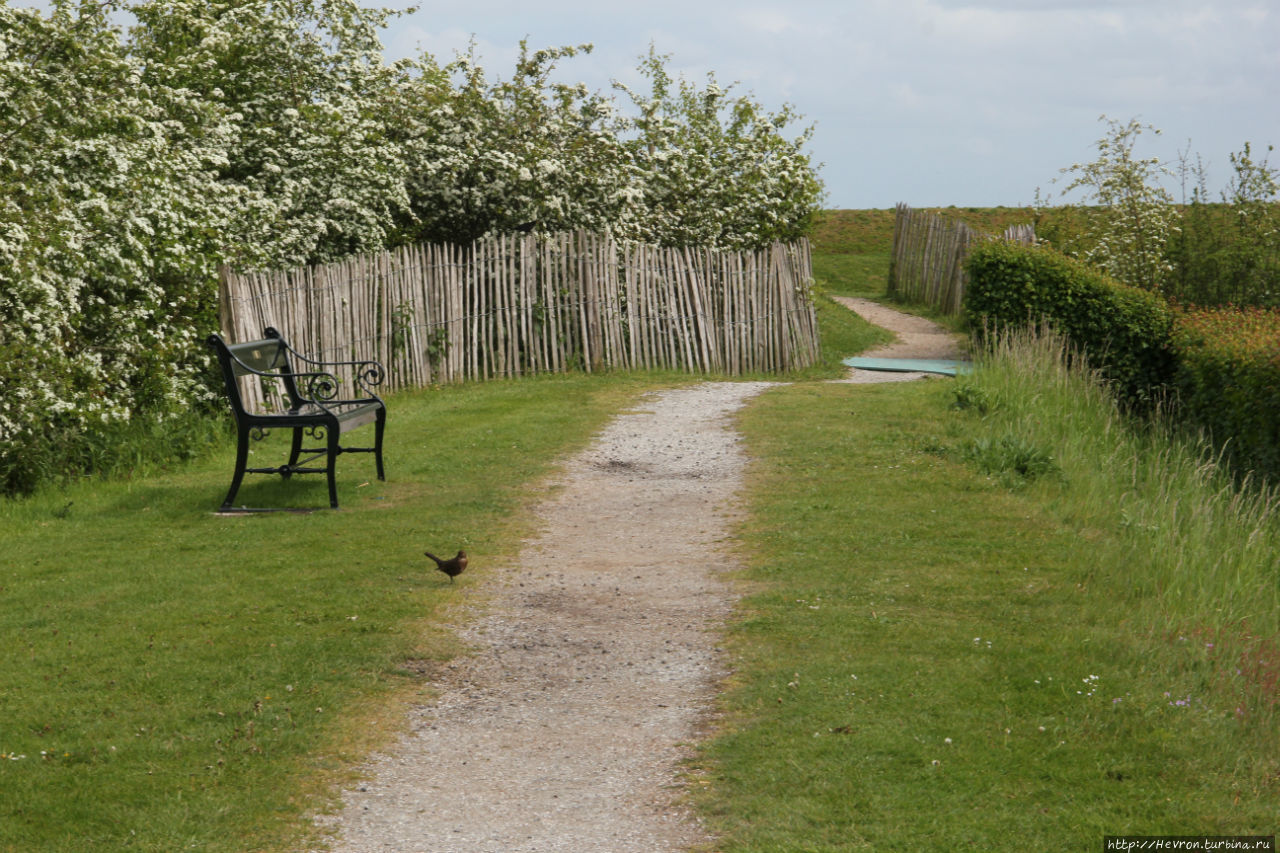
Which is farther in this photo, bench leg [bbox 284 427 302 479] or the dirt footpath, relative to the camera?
bench leg [bbox 284 427 302 479]

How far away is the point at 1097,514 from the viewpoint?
26.1 feet

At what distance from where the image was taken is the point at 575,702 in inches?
199

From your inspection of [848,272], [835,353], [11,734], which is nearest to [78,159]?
[11,734]

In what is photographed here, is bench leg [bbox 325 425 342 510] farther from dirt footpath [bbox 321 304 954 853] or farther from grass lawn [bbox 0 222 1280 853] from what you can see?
dirt footpath [bbox 321 304 954 853]

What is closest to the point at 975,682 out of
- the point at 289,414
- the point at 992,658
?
the point at 992,658

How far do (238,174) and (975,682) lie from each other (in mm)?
12753

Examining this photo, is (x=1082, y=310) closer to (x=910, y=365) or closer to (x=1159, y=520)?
(x=910, y=365)

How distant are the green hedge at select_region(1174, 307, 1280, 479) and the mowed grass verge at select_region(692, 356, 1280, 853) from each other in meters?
1.98

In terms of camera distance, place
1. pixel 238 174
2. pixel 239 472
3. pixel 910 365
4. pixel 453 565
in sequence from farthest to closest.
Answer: pixel 910 365
pixel 238 174
pixel 239 472
pixel 453 565

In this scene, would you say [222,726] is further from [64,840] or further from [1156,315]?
[1156,315]

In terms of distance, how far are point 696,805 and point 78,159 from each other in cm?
908

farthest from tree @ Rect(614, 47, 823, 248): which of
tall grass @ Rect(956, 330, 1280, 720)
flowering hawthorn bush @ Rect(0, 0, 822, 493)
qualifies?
tall grass @ Rect(956, 330, 1280, 720)

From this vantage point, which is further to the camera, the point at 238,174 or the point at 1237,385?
the point at 238,174

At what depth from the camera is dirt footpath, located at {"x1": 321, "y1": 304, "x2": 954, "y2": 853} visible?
3.99 m
